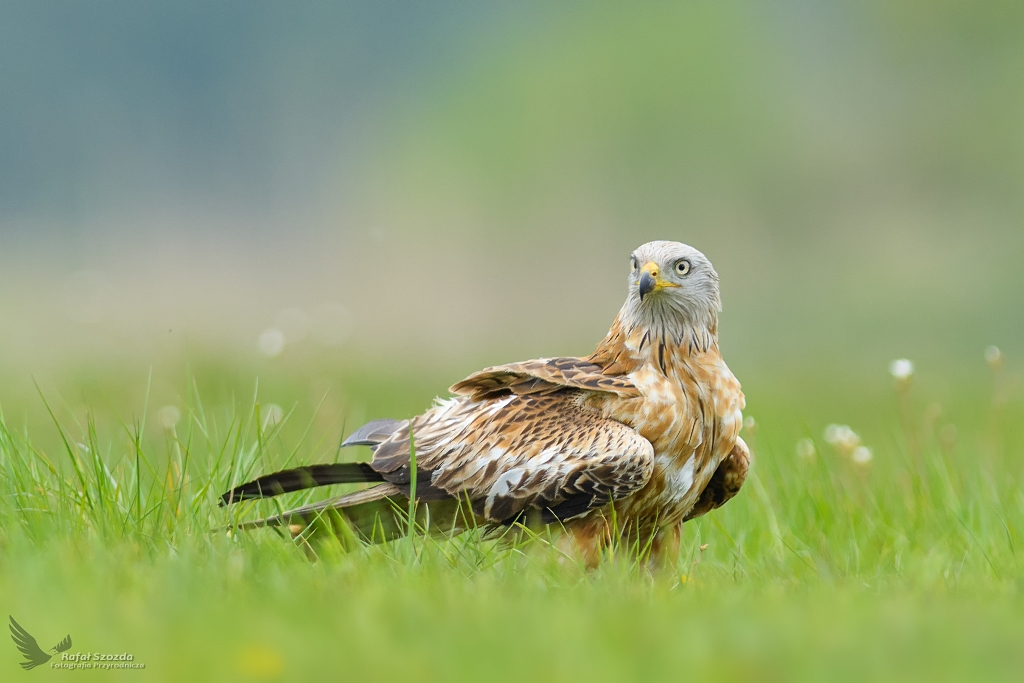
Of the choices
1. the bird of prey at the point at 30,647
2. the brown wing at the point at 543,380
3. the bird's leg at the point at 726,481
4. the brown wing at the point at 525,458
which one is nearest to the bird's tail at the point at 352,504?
the brown wing at the point at 525,458

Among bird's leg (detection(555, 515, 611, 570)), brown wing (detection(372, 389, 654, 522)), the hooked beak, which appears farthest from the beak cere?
bird's leg (detection(555, 515, 611, 570))

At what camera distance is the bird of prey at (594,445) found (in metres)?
5.46

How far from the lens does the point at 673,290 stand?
233 inches

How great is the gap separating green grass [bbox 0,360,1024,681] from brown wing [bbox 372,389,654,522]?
341 millimetres

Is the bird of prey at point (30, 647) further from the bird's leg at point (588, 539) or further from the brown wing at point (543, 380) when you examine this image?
the brown wing at point (543, 380)

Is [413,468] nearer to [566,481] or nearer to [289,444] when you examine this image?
[566,481]

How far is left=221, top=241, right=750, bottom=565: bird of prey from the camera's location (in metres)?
5.46

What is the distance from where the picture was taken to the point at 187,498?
5.47 m

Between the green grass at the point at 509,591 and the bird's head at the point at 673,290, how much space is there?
4.25 ft

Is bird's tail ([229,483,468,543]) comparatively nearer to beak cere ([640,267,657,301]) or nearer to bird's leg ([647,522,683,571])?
bird's leg ([647,522,683,571])

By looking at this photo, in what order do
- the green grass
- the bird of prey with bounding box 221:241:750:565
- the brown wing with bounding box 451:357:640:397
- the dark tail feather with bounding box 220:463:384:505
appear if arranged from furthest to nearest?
the brown wing with bounding box 451:357:640:397
the bird of prey with bounding box 221:241:750:565
the dark tail feather with bounding box 220:463:384:505
the green grass

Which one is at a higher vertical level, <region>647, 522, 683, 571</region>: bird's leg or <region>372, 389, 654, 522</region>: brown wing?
<region>372, 389, 654, 522</region>: brown wing

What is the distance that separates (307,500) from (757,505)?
293cm

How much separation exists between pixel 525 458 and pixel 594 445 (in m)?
0.38
